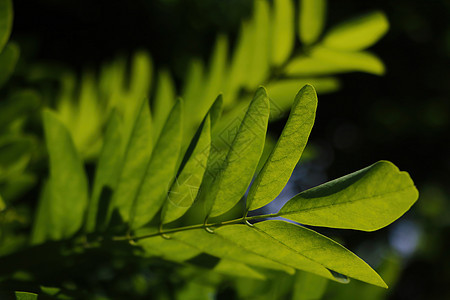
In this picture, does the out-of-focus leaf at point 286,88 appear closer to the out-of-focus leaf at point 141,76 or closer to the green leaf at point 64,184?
the out-of-focus leaf at point 141,76

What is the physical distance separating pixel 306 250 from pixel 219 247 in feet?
0.36

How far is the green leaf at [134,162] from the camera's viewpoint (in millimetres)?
561

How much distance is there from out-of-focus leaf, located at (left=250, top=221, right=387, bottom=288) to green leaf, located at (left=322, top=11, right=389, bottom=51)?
0.67 metres

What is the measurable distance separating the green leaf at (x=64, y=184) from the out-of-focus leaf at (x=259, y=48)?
0.50 meters

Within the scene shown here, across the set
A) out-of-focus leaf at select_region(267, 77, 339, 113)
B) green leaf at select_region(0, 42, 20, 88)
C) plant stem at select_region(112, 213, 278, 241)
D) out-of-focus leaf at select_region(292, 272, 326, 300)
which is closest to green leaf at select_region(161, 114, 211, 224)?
plant stem at select_region(112, 213, 278, 241)

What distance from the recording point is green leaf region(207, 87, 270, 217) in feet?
1.47

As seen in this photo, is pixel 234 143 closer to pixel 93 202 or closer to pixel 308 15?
pixel 93 202

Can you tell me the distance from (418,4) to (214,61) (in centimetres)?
147

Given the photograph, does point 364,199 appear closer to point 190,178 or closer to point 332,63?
point 190,178

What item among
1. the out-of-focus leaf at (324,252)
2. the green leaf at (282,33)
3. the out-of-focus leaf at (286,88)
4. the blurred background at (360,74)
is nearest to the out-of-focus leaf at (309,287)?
the out-of-focus leaf at (324,252)

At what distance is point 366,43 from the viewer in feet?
3.26

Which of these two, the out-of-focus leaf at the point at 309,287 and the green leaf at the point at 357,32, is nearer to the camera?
the out-of-focus leaf at the point at 309,287

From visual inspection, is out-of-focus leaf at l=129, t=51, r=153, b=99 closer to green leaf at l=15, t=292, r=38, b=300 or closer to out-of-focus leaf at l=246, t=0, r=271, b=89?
out-of-focus leaf at l=246, t=0, r=271, b=89

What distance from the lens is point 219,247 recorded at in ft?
1.62
